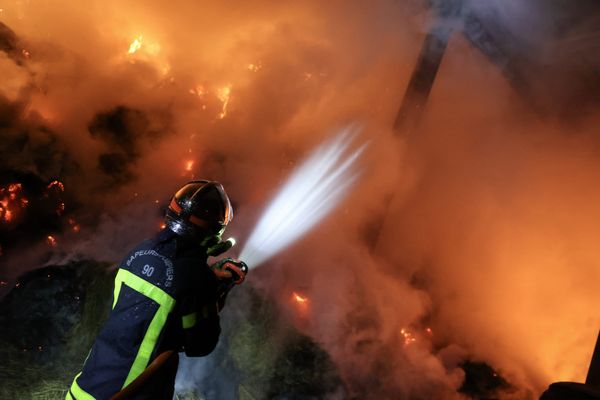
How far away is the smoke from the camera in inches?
212

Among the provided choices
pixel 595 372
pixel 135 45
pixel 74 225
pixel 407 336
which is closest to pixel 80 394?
pixel 74 225

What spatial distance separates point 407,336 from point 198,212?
4614 mm

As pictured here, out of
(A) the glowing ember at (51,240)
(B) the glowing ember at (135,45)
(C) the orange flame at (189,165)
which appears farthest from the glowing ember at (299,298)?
(B) the glowing ember at (135,45)

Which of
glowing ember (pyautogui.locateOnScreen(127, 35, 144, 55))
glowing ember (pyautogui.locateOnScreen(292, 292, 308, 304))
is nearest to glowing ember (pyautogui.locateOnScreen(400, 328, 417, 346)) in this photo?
glowing ember (pyautogui.locateOnScreen(292, 292, 308, 304))

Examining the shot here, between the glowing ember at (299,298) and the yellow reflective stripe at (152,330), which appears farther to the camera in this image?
the glowing ember at (299,298)

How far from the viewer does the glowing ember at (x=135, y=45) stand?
6.87 metres

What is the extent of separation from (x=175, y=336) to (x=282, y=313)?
9.02ft

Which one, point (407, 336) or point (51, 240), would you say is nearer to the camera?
point (51, 240)

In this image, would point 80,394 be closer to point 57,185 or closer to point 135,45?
point 57,185

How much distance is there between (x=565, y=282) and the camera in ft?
25.6

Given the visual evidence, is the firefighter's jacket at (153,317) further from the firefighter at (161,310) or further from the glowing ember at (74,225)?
the glowing ember at (74,225)

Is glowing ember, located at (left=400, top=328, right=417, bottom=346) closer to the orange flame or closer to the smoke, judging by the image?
the smoke

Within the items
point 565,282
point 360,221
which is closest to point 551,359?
point 565,282

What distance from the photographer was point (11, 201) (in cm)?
480
